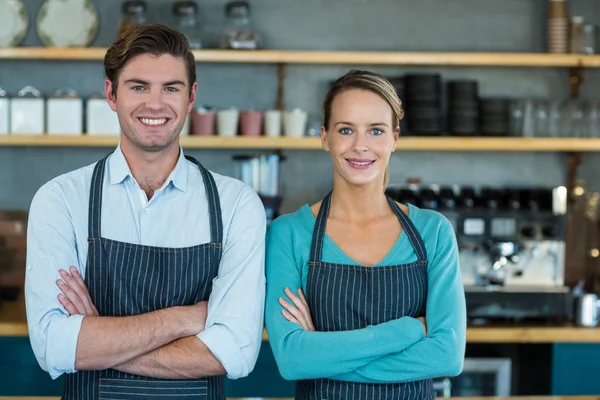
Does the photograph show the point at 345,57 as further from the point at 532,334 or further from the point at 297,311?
the point at 297,311

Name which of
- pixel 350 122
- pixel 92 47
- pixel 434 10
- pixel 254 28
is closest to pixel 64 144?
pixel 92 47

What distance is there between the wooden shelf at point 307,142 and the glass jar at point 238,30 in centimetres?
48

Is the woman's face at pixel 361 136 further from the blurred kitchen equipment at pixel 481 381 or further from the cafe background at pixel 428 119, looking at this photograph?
the blurred kitchen equipment at pixel 481 381

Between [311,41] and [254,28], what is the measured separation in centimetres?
31

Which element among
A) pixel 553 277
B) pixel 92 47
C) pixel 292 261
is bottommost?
pixel 553 277

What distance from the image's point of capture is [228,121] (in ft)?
13.5

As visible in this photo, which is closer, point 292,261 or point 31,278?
point 31,278

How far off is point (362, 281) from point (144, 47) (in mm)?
767

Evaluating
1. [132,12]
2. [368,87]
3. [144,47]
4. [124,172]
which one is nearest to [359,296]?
[368,87]

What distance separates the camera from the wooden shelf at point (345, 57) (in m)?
4.10

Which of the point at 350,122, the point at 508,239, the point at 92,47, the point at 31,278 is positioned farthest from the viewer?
the point at 92,47

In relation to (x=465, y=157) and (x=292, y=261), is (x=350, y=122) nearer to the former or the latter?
(x=292, y=261)

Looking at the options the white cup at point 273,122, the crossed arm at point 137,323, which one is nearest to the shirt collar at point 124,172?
the crossed arm at point 137,323

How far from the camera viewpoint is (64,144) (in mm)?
4074
